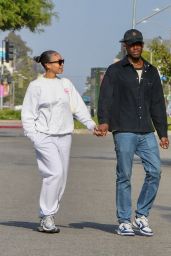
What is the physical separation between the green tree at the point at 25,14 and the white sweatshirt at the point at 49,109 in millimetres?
28821

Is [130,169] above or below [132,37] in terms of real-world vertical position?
below

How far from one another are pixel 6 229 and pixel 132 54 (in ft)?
7.46

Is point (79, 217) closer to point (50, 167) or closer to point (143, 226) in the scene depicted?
point (50, 167)

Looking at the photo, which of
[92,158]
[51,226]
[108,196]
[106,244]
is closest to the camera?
[106,244]

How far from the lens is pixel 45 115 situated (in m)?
10.5

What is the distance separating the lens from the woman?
412 inches

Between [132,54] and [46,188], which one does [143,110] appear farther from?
[46,188]

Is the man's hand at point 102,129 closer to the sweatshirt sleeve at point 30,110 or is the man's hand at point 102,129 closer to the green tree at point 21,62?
the sweatshirt sleeve at point 30,110

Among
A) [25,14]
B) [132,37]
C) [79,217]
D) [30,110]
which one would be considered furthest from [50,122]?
[25,14]

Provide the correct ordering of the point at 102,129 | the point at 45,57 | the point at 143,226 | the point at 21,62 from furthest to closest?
the point at 21,62, the point at 45,57, the point at 143,226, the point at 102,129

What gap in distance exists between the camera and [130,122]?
1030 cm

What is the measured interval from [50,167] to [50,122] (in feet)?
1.51

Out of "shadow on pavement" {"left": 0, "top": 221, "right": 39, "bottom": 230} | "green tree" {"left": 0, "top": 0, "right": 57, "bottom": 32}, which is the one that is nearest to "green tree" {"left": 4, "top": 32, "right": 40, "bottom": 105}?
"green tree" {"left": 0, "top": 0, "right": 57, "bottom": 32}

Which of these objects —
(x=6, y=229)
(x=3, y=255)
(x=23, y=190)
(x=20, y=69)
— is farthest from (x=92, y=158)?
(x=20, y=69)
